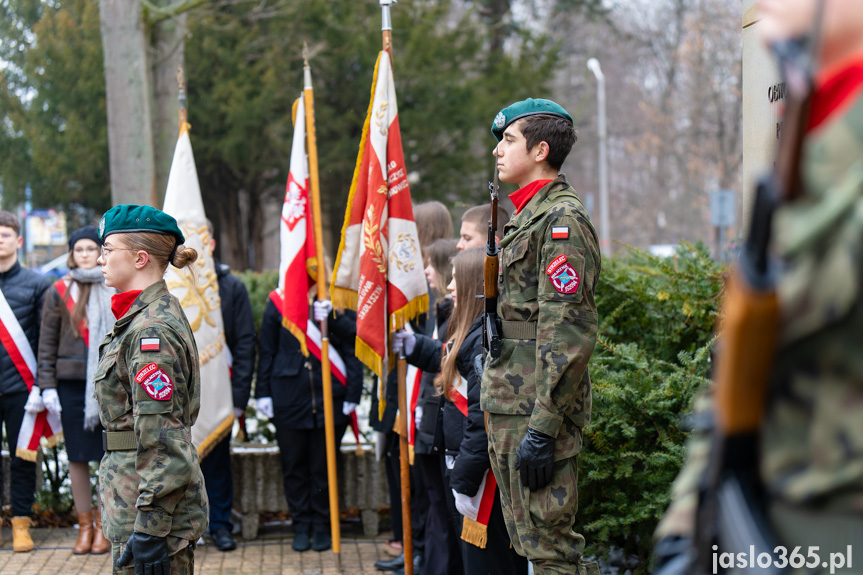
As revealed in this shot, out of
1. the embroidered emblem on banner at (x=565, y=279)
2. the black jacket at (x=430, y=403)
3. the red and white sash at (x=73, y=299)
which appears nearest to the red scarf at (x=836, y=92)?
the embroidered emblem on banner at (x=565, y=279)

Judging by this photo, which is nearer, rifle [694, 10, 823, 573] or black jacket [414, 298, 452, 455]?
rifle [694, 10, 823, 573]

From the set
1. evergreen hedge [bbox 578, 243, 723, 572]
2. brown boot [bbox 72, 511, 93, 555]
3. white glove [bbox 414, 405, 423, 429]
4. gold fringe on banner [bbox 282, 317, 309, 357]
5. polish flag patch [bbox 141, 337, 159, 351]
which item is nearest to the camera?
polish flag patch [bbox 141, 337, 159, 351]

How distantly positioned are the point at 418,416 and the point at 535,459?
1.84m

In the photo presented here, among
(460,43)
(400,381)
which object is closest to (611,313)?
(400,381)

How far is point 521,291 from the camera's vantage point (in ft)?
10.9

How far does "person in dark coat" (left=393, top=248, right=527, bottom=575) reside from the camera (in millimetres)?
3658

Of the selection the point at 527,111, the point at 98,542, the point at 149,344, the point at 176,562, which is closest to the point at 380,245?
the point at 527,111

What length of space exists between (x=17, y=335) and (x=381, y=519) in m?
2.90

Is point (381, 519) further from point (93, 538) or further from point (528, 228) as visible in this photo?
point (528, 228)

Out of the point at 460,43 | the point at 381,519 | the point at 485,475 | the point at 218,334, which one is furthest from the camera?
the point at 460,43

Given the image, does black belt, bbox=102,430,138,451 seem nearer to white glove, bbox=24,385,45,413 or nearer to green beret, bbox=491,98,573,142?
green beret, bbox=491,98,573,142

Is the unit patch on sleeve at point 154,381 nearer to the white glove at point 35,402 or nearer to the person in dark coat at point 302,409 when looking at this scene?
the person in dark coat at point 302,409

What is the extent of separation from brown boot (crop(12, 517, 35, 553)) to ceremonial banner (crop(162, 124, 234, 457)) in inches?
55.7

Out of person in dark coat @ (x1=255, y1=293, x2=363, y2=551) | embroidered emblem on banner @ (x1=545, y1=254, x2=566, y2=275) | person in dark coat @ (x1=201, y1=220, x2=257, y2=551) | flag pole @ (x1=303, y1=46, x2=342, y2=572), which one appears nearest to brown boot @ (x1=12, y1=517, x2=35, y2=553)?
person in dark coat @ (x1=201, y1=220, x2=257, y2=551)
